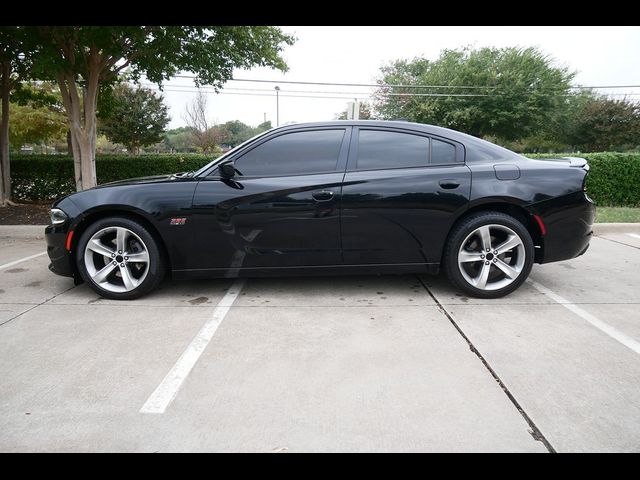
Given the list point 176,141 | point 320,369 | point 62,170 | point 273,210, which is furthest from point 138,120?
point 320,369

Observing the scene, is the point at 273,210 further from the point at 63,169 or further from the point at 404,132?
the point at 63,169

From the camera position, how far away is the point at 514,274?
149 inches

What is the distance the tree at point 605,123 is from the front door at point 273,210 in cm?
4300

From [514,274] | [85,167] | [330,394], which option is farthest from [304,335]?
[85,167]

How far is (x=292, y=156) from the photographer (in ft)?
12.4

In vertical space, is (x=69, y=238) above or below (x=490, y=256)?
above

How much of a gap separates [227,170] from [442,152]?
6.38 ft

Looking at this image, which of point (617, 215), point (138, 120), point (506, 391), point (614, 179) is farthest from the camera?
point (138, 120)

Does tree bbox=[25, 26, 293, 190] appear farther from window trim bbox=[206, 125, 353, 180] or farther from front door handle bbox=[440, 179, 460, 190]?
front door handle bbox=[440, 179, 460, 190]

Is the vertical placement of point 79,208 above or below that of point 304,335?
above

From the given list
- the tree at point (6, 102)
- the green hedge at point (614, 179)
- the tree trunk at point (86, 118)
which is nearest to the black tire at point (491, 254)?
the green hedge at point (614, 179)

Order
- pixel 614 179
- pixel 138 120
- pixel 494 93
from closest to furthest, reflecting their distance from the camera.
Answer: pixel 614 179 < pixel 494 93 < pixel 138 120

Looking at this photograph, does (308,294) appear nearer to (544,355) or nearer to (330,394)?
(330,394)
